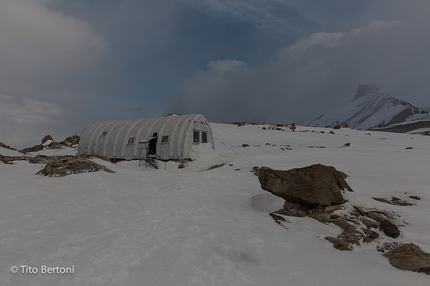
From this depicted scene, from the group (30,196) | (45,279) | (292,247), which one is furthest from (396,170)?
(30,196)

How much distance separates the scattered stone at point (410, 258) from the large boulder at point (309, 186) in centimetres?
307

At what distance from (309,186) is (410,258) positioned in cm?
398

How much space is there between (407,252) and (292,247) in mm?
2456

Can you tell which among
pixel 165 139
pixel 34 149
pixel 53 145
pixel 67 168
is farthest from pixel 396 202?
pixel 34 149

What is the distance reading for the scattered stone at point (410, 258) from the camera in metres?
4.76

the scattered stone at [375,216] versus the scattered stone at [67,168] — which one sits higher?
the scattered stone at [67,168]

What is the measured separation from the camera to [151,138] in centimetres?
2700

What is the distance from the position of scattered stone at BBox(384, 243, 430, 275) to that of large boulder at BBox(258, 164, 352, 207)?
307 centimetres

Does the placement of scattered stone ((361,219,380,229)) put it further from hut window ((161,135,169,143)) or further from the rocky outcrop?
the rocky outcrop

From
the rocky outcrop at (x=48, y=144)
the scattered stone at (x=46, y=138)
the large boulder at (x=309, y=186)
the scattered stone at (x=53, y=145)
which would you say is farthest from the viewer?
the scattered stone at (x=46, y=138)

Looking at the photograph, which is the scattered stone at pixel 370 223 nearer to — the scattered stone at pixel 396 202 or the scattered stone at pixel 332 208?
the scattered stone at pixel 332 208

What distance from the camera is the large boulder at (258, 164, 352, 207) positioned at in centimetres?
866

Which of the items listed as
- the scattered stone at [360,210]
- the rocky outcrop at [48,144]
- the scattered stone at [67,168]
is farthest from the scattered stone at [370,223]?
the rocky outcrop at [48,144]

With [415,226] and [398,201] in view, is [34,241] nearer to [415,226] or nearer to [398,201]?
[415,226]
